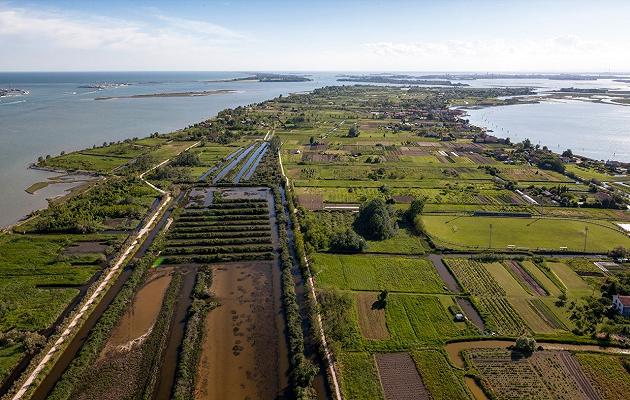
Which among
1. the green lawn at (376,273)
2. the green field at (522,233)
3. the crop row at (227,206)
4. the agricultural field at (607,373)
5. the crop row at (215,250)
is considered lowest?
the agricultural field at (607,373)

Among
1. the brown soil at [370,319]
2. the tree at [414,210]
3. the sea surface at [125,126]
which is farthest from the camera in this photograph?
the sea surface at [125,126]

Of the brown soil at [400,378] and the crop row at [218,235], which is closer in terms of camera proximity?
the brown soil at [400,378]

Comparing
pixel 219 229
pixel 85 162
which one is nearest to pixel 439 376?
pixel 219 229

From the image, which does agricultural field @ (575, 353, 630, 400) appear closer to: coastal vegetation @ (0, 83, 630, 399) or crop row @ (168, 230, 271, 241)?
coastal vegetation @ (0, 83, 630, 399)

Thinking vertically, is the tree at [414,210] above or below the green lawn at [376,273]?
above

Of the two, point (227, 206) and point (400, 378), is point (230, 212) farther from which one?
point (400, 378)

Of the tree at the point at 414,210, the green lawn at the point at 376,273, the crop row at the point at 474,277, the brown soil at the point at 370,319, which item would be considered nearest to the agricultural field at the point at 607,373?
the crop row at the point at 474,277

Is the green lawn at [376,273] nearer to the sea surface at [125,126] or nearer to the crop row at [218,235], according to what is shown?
the crop row at [218,235]
